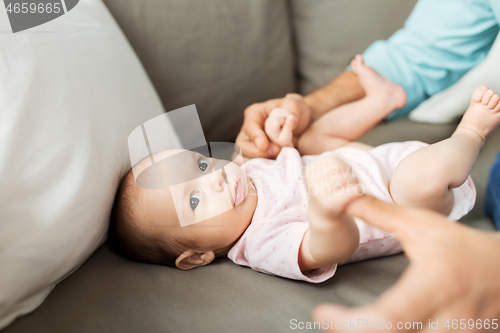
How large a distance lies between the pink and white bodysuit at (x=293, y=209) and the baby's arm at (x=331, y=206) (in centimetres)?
10

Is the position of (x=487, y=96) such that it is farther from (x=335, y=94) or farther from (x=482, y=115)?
(x=335, y=94)

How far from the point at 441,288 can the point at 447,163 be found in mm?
349

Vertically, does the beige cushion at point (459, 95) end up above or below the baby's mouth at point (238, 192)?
above

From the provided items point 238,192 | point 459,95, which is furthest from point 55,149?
point 459,95

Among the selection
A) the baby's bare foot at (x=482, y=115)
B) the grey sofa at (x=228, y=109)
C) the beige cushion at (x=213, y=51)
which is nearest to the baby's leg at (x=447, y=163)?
the baby's bare foot at (x=482, y=115)

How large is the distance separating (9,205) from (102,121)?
20 centimetres

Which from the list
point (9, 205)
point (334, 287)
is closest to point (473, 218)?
point (334, 287)

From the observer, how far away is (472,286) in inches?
9.8

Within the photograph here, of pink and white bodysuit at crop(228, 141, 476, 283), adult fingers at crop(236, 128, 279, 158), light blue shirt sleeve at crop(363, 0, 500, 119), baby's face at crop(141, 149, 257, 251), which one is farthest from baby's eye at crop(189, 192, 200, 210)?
light blue shirt sleeve at crop(363, 0, 500, 119)

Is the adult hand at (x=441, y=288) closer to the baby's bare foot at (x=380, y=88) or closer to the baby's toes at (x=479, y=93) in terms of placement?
the baby's toes at (x=479, y=93)

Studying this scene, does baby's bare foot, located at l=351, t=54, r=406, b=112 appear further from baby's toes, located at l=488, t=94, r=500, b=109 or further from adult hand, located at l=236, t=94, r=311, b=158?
baby's toes, located at l=488, t=94, r=500, b=109

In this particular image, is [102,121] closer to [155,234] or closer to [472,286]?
[155,234]

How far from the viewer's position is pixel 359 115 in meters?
0.85

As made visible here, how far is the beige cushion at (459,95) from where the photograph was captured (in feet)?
2.45
